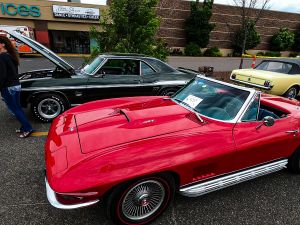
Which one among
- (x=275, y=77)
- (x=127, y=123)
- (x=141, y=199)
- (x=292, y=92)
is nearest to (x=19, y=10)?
(x=275, y=77)

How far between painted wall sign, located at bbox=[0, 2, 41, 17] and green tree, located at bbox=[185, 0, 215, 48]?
1758cm

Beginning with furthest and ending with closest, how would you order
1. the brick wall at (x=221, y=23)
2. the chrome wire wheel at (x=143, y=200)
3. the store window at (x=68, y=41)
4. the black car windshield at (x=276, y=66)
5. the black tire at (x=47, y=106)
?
the brick wall at (x=221, y=23) → the store window at (x=68, y=41) → the black car windshield at (x=276, y=66) → the black tire at (x=47, y=106) → the chrome wire wheel at (x=143, y=200)

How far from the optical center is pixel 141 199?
220 cm

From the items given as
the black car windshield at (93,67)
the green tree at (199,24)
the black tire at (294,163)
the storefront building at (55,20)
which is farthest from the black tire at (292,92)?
the green tree at (199,24)

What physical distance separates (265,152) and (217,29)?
99.3ft

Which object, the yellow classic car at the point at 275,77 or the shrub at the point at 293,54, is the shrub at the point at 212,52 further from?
the yellow classic car at the point at 275,77

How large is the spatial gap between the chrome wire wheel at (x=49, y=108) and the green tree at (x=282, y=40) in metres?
34.2

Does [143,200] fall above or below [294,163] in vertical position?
above

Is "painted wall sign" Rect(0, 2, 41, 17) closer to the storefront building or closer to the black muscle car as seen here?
the storefront building

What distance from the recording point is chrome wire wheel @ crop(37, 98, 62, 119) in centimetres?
477

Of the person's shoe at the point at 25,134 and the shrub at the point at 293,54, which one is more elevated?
the person's shoe at the point at 25,134

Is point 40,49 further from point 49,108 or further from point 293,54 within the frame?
point 293,54

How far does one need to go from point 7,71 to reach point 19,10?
25.0 meters

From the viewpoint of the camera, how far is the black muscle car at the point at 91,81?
15.5 feet
